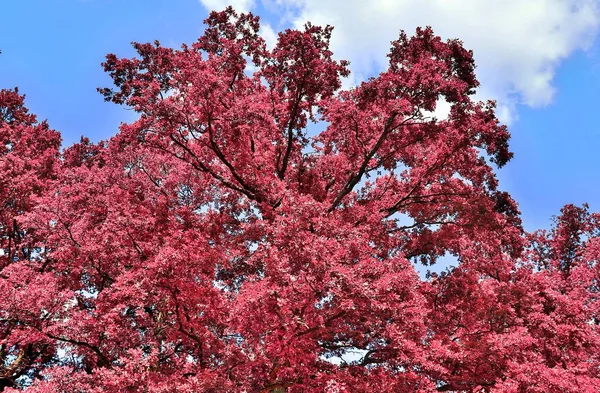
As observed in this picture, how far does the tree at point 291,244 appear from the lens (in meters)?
11.4

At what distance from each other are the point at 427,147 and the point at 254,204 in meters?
6.75

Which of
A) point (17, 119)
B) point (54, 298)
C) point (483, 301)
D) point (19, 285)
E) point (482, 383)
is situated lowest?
point (482, 383)

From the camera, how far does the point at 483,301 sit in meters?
15.7

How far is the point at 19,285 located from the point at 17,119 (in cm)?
1299

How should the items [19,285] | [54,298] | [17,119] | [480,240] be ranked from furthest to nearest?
[17,119] → [480,240] → [19,285] → [54,298]

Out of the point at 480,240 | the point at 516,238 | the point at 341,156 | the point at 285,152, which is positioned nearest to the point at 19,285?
the point at 285,152

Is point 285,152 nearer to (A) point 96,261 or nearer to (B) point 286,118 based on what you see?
(B) point 286,118

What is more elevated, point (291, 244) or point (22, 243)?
point (22, 243)

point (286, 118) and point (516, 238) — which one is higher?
point (286, 118)

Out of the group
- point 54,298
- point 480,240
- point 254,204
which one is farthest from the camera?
point 480,240

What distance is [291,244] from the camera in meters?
11.1

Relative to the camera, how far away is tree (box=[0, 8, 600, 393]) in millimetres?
11391

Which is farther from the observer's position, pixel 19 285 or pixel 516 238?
pixel 516 238

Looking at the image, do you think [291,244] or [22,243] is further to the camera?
[22,243]
